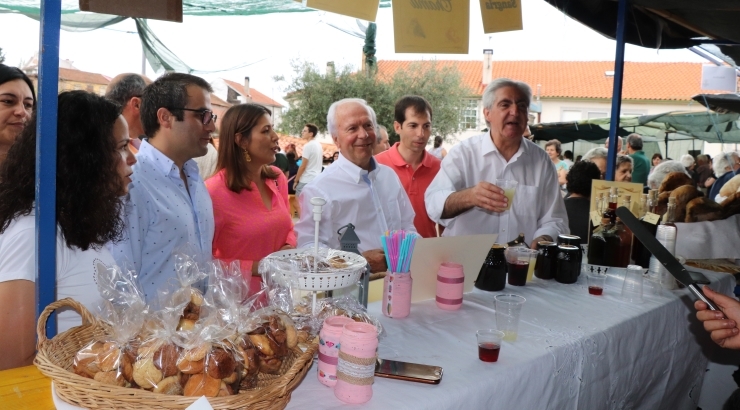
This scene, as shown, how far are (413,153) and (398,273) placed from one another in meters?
2.52

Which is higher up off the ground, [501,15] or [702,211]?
[501,15]

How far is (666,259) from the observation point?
1990 mm

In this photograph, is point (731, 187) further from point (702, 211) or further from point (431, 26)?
point (431, 26)

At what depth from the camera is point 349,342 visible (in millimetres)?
1174

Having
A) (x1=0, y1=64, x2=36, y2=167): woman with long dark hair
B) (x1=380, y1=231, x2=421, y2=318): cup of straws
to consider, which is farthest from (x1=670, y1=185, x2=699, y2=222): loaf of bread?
(x1=0, y1=64, x2=36, y2=167): woman with long dark hair

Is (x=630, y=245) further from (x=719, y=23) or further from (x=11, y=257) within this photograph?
(x=11, y=257)

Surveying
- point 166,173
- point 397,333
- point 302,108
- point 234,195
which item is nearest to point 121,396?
point 397,333

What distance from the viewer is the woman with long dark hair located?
2574 mm

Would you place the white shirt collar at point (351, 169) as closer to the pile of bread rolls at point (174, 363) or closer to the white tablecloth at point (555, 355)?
the white tablecloth at point (555, 355)

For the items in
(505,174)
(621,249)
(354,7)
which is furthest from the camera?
(505,174)

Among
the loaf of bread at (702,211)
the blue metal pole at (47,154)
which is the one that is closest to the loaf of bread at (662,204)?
the loaf of bread at (702,211)

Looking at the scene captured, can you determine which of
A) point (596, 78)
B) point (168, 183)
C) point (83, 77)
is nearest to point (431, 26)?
point (168, 183)

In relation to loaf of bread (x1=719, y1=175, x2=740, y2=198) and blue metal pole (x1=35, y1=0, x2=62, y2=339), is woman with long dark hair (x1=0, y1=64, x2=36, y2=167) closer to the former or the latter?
blue metal pole (x1=35, y1=0, x2=62, y2=339)

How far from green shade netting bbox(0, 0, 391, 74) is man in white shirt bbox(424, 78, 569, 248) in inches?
91.8
